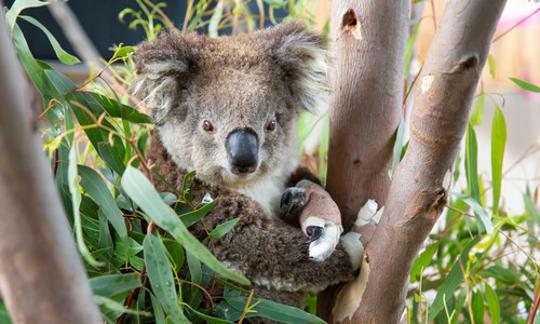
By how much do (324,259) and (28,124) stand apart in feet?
3.32

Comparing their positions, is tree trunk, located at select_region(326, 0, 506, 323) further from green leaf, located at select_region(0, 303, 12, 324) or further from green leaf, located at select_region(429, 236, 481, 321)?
green leaf, located at select_region(0, 303, 12, 324)

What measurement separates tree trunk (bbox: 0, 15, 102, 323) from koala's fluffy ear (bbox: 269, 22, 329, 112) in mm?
1115

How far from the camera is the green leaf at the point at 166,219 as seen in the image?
1.02 m

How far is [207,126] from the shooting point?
67.4 inches

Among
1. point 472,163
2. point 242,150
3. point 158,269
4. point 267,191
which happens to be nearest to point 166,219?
point 158,269

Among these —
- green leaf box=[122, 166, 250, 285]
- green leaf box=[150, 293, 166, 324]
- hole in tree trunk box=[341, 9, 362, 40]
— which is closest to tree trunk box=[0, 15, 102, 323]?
green leaf box=[122, 166, 250, 285]

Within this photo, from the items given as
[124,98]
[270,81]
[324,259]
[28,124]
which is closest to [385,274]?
[324,259]

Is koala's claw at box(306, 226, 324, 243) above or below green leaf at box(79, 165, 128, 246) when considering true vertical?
below

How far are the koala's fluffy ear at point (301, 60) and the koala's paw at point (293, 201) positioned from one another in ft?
0.85

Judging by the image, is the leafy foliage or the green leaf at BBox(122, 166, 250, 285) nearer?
the green leaf at BBox(122, 166, 250, 285)

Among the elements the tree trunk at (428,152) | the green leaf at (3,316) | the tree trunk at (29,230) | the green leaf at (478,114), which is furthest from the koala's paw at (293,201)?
the tree trunk at (29,230)

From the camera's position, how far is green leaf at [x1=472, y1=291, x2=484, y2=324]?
1825mm

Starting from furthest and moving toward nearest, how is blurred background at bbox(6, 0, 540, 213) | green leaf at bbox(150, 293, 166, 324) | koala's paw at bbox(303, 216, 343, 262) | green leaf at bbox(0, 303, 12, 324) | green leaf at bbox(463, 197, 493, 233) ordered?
blurred background at bbox(6, 0, 540, 213)
koala's paw at bbox(303, 216, 343, 262)
green leaf at bbox(463, 197, 493, 233)
green leaf at bbox(150, 293, 166, 324)
green leaf at bbox(0, 303, 12, 324)

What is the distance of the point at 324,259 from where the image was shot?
157cm
